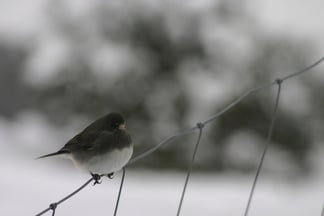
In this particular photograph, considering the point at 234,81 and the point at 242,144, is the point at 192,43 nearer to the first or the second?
the point at 234,81

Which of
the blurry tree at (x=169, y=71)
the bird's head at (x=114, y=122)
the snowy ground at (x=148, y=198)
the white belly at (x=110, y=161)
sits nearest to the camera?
the white belly at (x=110, y=161)

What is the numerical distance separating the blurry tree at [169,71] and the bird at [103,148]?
590 centimetres

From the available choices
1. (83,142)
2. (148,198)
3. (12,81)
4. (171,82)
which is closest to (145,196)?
(148,198)

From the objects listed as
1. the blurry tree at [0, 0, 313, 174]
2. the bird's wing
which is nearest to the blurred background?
the blurry tree at [0, 0, 313, 174]

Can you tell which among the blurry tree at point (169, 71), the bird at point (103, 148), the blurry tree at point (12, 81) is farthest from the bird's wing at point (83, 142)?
the blurry tree at point (12, 81)

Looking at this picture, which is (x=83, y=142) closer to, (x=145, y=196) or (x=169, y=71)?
(x=145, y=196)

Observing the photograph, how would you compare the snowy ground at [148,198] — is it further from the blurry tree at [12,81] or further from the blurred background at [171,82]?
the blurry tree at [12,81]

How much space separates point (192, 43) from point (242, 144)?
2048mm

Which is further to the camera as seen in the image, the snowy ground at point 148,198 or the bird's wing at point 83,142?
the snowy ground at point 148,198

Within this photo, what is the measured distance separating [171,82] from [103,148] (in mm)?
7279

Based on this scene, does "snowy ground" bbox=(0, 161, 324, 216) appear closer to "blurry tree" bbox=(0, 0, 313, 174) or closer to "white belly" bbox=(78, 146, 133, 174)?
"white belly" bbox=(78, 146, 133, 174)

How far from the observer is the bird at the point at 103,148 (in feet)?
7.64

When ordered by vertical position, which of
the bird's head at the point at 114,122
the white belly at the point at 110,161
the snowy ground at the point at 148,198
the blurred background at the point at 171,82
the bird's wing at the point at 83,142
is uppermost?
the blurred background at the point at 171,82

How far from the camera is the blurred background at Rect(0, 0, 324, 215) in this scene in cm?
863
